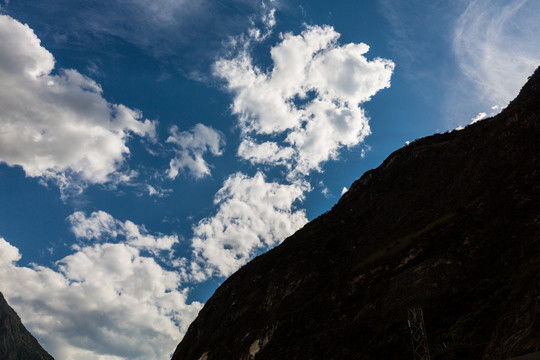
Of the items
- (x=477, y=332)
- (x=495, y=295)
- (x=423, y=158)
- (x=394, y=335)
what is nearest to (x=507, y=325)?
(x=477, y=332)

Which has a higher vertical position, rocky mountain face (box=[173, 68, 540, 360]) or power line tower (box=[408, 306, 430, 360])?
rocky mountain face (box=[173, 68, 540, 360])

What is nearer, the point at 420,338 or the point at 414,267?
the point at 420,338

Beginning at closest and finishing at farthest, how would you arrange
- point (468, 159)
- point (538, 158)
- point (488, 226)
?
point (488, 226), point (538, 158), point (468, 159)

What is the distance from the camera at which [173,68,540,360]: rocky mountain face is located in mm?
31141

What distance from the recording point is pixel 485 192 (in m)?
46.7

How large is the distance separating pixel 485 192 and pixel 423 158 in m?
20.8

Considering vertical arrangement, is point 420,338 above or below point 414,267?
below

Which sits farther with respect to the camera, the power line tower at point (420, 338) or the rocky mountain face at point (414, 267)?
the rocky mountain face at point (414, 267)

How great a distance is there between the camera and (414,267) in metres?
41.7

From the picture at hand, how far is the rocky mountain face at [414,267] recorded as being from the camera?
3114 cm

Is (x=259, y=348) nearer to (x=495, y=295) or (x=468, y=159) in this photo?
(x=495, y=295)

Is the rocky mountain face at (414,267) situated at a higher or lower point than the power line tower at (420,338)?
higher

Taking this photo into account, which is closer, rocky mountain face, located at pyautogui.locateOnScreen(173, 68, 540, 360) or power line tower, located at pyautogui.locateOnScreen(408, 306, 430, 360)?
power line tower, located at pyautogui.locateOnScreen(408, 306, 430, 360)

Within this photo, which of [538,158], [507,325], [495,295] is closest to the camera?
[507,325]
